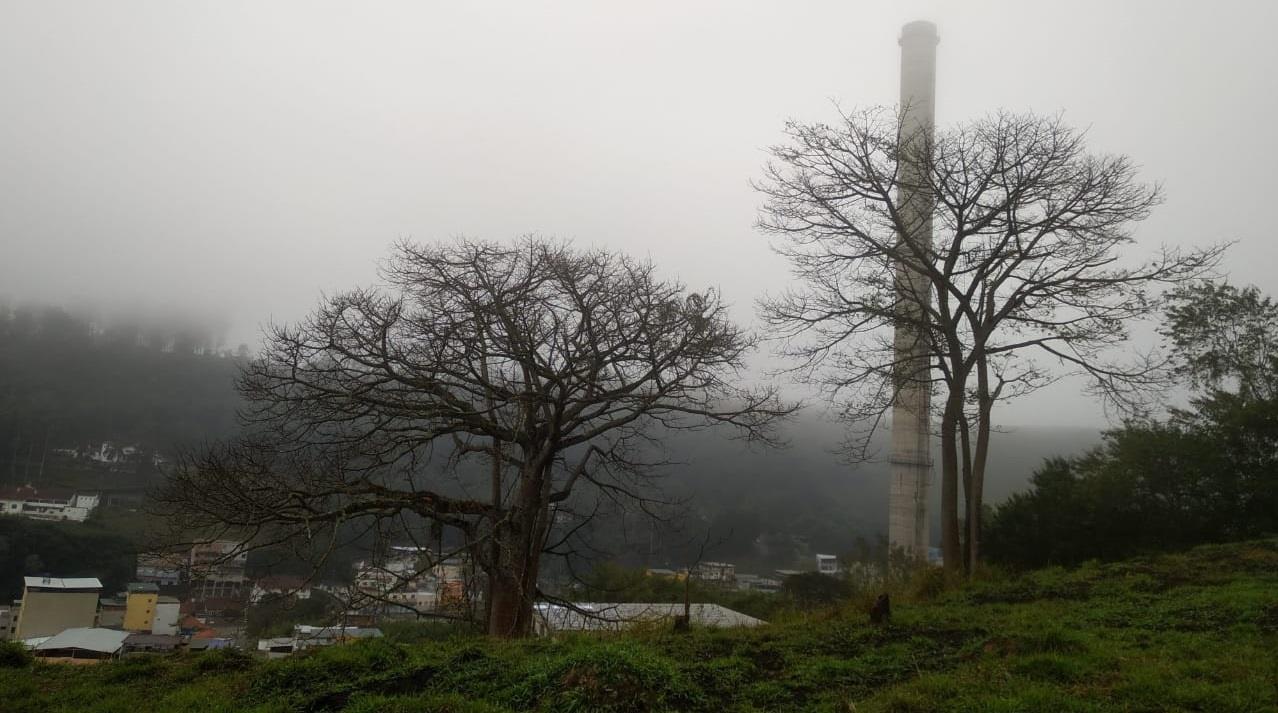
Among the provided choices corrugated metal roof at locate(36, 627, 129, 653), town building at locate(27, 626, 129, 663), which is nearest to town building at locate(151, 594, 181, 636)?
corrugated metal roof at locate(36, 627, 129, 653)

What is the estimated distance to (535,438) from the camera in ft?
35.4

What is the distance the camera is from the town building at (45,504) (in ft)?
57.6

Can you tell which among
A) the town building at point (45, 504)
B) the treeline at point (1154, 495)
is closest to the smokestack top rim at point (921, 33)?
the treeline at point (1154, 495)

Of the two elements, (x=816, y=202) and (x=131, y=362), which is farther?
(x=131, y=362)

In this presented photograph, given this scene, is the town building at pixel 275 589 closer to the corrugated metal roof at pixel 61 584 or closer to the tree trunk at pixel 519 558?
the tree trunk at pixel 519 558

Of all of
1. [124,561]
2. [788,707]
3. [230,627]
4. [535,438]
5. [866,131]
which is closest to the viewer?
Result: [788,707]

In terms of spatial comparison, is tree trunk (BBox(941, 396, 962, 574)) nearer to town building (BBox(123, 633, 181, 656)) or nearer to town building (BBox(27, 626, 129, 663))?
town building (BBox(123, 633, 181, 656))

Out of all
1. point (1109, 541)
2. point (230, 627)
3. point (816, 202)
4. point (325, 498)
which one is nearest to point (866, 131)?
point (816, 202)

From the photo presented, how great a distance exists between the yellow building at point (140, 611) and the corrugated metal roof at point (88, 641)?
5.72 feet

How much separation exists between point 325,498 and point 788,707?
6.14m

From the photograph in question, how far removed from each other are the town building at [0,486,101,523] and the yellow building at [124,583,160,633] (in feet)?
25.7

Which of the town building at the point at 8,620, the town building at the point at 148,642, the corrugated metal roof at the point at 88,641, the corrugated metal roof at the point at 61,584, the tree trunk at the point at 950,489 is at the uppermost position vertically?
the tree trunk at the point at 950,489

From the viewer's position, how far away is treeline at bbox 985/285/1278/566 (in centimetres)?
1321

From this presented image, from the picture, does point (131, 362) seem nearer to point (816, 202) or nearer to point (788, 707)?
point (816, 202)
